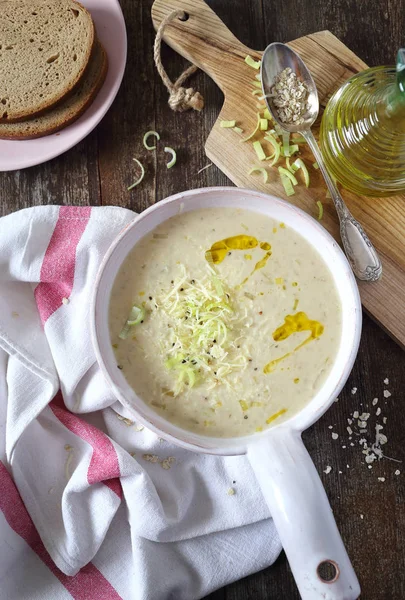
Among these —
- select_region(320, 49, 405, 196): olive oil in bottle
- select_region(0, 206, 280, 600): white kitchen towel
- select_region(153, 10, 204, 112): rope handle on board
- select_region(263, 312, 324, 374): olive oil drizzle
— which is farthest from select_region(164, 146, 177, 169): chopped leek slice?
select_region(263, 312, 324, 374): olive oil drizzle

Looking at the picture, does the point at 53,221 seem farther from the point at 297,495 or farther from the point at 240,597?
the point at 240,597

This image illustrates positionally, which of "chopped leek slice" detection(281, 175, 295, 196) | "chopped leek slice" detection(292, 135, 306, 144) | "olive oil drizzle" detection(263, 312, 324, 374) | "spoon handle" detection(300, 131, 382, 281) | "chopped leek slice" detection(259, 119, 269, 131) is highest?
"chopped leek slice" detection(259, 119, 269, 131)

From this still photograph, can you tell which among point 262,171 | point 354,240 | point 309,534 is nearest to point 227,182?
point 262,171

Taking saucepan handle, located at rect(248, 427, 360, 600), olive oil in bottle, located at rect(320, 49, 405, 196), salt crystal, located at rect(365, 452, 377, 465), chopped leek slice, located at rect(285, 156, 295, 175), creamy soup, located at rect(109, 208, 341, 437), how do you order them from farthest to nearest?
salt crystal, located at rect(365, 452, 377, 465)
chopped leek slice, located at rect(285, 156, 295, 175)
olive oil in bottle, located at rect(320, 49, 405, 196)
creamy soup, located at rect(109, 208, 341, 437)
saucepan handle, located at rect(248, 427, 360, 600)

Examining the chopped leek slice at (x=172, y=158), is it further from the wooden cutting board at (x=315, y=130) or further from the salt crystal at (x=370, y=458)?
the salt crystal at (x=370, y=458)

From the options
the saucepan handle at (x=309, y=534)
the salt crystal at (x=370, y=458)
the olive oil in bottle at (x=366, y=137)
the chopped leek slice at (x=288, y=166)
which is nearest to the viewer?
the saucepan handle at (x=309, y=534)

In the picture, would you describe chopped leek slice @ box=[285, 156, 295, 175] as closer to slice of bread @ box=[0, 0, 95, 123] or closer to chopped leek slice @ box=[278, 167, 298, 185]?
chopped leek slice @ box=[278, 167, 298, 185]

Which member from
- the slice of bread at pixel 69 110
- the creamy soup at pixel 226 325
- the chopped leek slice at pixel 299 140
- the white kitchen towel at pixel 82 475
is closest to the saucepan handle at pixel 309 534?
the creamy soup at pixel 226 325

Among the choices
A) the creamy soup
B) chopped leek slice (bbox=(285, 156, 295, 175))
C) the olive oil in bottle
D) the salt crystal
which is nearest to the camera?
the creamy soup
